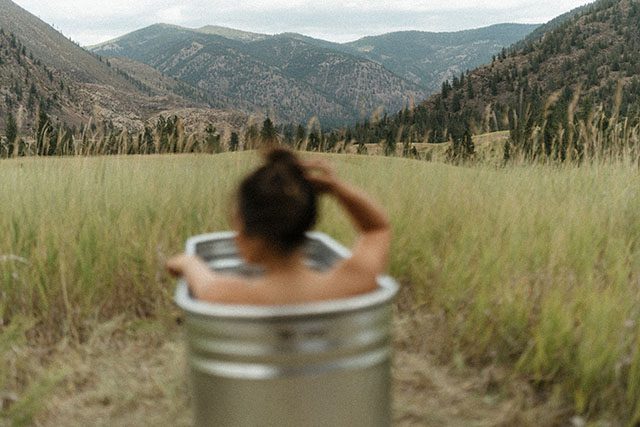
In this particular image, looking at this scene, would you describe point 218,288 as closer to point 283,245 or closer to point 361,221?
point 283,245

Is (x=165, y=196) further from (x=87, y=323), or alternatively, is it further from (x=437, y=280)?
(x=437, y=280)

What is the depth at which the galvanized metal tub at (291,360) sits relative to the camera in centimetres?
177

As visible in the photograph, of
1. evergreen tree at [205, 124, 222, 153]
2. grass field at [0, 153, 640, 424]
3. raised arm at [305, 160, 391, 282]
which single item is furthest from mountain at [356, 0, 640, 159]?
raised arm at [305, 160, 391, 282]

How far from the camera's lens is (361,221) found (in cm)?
219

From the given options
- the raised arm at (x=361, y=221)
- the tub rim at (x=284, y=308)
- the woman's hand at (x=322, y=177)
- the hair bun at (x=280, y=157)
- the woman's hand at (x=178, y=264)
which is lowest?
the tub rim at (x=284, y=308)

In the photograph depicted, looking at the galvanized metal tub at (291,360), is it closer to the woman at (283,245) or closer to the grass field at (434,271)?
the woman at (283,245)

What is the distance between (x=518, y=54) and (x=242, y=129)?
167231 millimetres

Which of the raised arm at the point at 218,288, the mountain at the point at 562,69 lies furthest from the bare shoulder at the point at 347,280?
the mountain at the point at 562,69

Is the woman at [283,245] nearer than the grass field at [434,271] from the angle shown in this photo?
Yes

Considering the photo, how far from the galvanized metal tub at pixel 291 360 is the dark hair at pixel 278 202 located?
0.21 m

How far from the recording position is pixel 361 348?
1.85 meters

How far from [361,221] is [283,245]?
378 millimetres

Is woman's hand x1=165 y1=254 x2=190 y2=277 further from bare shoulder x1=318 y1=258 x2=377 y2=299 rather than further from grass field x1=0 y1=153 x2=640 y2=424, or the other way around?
grass field x1=0 y1=153 x2=640 y2=424

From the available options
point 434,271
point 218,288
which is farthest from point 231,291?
point 434,271
